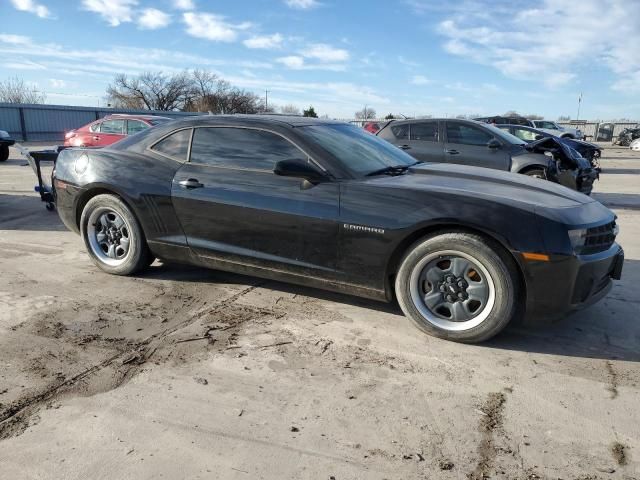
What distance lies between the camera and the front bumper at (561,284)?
3076 mm

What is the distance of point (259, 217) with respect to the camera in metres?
3.81

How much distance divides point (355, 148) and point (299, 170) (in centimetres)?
76

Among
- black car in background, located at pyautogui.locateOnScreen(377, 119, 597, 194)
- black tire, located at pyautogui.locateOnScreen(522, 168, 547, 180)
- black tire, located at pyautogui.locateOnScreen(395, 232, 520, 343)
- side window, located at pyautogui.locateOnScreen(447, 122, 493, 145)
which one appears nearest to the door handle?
black tire, located at pyautogui.locateOnScreen(395, 232, 520, 343)

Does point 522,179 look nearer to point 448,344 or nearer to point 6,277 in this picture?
point 448,344

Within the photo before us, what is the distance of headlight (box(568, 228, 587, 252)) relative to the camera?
310 centimetres

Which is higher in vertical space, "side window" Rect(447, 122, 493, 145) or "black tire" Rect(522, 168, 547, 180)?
"side window" Rect(447, 122, 493, 145)

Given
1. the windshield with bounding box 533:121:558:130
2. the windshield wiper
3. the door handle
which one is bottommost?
the door handle

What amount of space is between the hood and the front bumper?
1.22 ft

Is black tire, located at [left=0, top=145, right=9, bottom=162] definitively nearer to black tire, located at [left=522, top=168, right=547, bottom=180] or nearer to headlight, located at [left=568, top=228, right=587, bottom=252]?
black tire, located at [left=522, top=168, right=547, bottom=180]

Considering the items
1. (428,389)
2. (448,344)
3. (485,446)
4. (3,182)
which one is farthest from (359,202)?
(3,182)

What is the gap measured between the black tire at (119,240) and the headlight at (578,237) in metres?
3.37

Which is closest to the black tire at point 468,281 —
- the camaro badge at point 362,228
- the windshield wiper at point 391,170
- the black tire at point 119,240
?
the camaro badge at point 362,228

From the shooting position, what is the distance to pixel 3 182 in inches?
431

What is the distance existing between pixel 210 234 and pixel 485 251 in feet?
6.90
